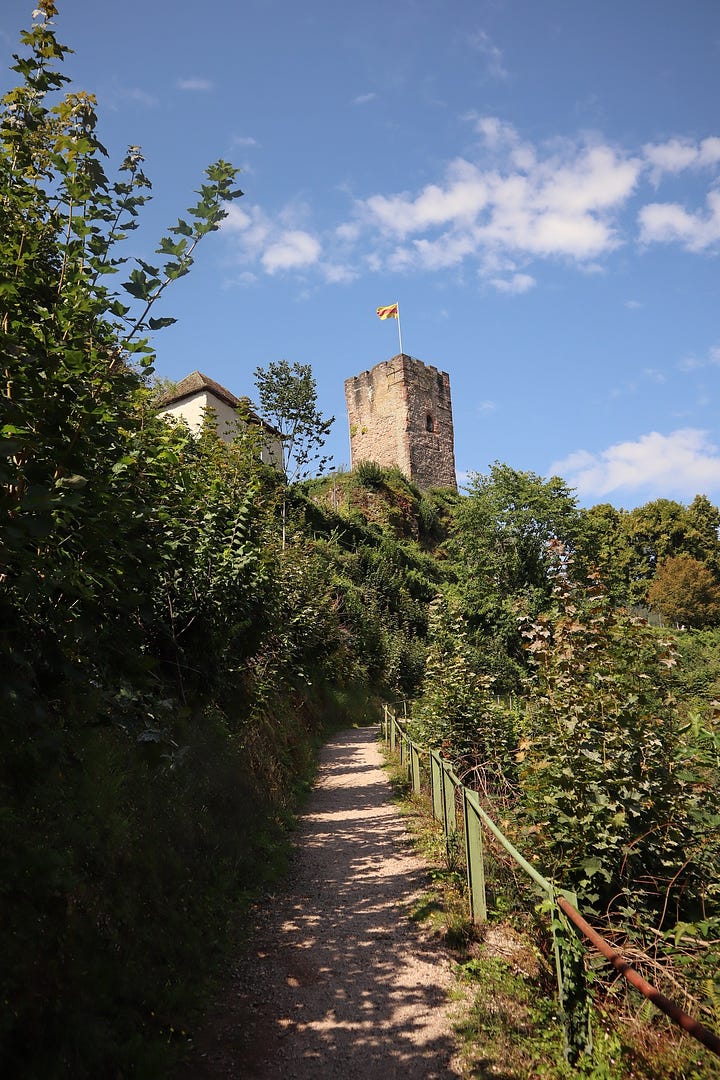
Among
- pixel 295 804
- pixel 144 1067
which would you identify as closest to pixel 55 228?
pixel 144 1067

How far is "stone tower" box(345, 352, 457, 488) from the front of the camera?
4178 cm

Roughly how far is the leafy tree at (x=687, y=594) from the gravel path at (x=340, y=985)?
44.6 m

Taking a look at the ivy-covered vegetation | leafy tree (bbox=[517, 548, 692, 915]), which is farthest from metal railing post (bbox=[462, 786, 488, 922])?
the ivy-covered vegetation

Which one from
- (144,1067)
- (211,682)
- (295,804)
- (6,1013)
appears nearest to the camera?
(6,1013)

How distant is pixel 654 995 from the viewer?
271 centimetres

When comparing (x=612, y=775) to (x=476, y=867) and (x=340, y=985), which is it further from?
(x=340, y=985)

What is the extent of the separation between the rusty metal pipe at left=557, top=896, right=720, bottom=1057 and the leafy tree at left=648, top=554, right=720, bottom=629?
1887 inches

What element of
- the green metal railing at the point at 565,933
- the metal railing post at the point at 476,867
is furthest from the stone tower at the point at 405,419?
the metal railing post at the point at 476,867

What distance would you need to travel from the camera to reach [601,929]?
4.25 metres

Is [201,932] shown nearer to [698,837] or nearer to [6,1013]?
[6,1013]

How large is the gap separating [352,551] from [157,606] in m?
26.2

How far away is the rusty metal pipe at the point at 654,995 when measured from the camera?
229 centimetres

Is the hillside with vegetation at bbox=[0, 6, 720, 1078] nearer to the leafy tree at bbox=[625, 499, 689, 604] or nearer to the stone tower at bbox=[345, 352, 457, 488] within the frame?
the stone tower at bbox=[345, 352, 457, 488]

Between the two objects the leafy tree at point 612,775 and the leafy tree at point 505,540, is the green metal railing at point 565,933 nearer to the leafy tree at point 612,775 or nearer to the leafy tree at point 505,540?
the leafy tree at point 612,775
